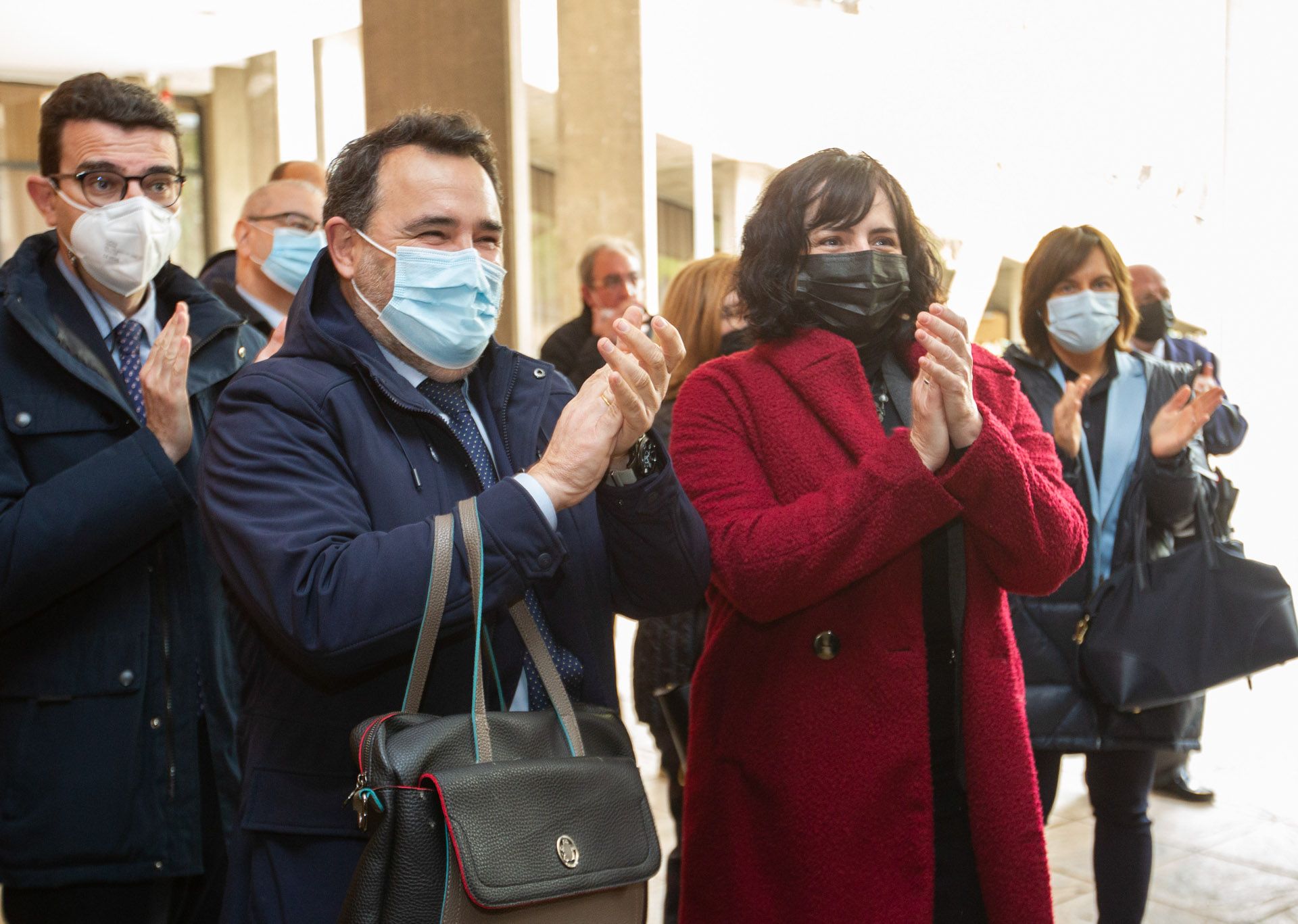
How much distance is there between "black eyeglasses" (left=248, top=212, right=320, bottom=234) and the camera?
3.40m

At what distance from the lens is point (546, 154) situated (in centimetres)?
623

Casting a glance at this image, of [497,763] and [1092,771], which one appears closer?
[497,763]

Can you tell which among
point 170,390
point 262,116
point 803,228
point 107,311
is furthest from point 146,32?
point 803,228

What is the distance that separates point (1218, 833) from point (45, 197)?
420 cm

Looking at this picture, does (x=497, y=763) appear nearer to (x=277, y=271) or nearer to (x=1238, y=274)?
(x=277, y=271)

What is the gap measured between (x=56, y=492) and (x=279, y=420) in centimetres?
58

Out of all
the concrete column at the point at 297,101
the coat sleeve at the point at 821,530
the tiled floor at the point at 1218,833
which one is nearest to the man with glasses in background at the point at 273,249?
the coat sleeve at the point at 821,530

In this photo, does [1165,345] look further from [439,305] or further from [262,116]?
[262,116]

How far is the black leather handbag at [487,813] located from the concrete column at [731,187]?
4695 mm

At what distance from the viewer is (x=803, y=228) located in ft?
7.11

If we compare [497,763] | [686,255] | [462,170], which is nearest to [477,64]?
[686,255]

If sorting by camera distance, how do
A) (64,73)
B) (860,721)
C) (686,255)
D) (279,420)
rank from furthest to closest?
1. (64,73)
2. (686,255)
3. (860,721)
4. (279,420)

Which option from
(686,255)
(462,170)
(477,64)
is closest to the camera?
(462,170)

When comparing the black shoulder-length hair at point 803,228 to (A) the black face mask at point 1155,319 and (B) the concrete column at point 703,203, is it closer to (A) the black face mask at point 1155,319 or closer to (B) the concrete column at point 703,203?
(A) the black face mask at point 1155,319
